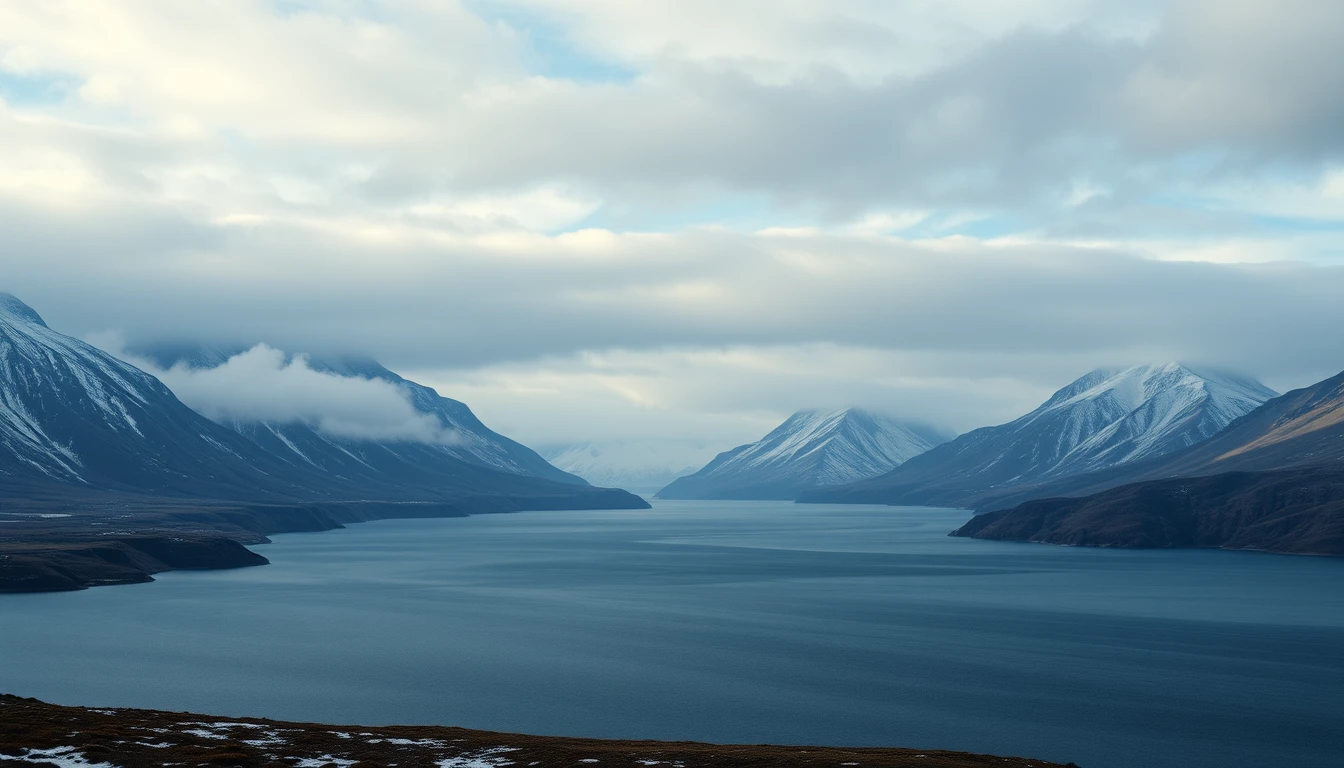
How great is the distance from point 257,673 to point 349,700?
19634 millimetres

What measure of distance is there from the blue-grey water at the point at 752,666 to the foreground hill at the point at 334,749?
14876 millimetres

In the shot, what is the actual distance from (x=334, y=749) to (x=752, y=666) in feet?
197

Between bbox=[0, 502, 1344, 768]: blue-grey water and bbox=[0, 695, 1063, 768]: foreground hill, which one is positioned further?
bbox=[0, 502, 1344, 768]: blue-grey water

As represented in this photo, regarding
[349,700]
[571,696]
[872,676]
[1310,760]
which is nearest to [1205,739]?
[1310,760]

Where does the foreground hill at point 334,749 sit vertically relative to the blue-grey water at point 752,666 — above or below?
above

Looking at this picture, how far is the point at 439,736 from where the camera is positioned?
74.1 meters

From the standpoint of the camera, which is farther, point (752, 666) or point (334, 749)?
point (752, 666)

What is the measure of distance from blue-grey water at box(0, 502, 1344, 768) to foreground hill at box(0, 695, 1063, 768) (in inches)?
586

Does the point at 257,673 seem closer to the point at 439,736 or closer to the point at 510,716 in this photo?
the point at 510,716

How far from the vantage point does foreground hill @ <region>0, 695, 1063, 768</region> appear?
6116 centimetres

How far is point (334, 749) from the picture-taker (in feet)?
219

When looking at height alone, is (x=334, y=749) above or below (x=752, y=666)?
above

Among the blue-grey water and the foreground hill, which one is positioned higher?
the foreground hill

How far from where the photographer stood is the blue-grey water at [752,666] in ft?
297
